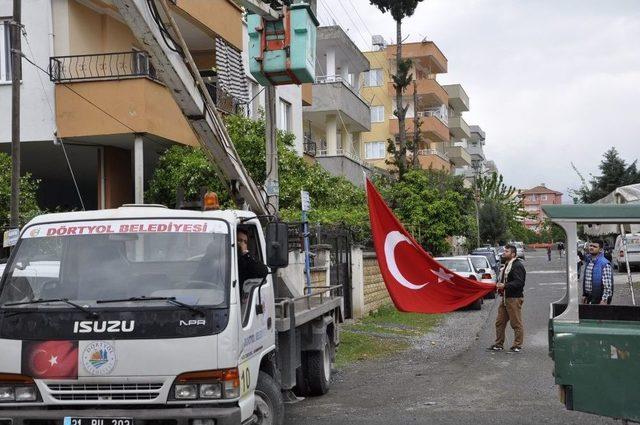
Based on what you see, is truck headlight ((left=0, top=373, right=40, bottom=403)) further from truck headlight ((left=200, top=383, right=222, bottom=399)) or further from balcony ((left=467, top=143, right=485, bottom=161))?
balcony ((left=467, top=143, right=485, bottom=161))

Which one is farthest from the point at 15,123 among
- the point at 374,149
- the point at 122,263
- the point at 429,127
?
the point at 429,127

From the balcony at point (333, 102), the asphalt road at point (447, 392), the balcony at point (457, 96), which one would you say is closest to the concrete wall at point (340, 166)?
the balcony at point (333, 102)

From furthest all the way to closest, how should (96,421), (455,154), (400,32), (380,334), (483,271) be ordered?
(455,154) → (400,32) → (483,271) → (380,334) → (96,421)

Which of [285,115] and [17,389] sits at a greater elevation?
[285,115]

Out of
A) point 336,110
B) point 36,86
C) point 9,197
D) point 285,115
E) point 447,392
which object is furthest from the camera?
point 336,110

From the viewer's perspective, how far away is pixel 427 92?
2210 inches

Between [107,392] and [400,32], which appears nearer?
[107,392]

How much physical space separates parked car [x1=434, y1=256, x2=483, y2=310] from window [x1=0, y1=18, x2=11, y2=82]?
506 inches

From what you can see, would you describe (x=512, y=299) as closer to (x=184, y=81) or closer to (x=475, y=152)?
(x=184, y=81)

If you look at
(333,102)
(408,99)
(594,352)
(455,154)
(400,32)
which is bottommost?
(594,352)

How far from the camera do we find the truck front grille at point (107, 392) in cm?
567

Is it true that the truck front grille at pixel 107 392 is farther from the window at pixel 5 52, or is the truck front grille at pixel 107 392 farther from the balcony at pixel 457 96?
the balcony at pixel 457 96

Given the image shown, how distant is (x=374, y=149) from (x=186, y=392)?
49865 millimetres

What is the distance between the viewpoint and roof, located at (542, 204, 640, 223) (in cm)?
675
